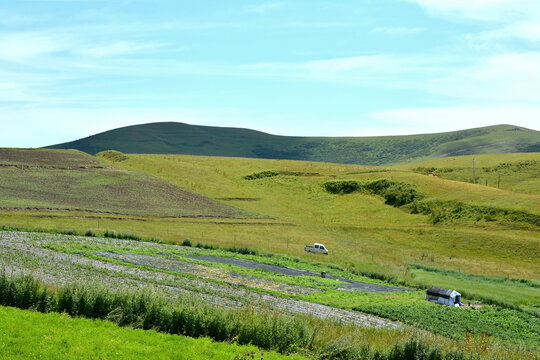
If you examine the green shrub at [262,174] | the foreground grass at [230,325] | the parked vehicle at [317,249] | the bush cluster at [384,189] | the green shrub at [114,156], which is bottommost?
the parked vehicle at [317,249]

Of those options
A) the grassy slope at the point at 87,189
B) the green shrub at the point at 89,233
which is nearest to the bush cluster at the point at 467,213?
the grassy slope at the point at 87,189

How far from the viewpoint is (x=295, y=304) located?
32.6m

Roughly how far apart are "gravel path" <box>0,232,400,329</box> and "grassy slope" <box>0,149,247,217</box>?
106 feet

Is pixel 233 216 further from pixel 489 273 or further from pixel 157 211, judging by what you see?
pixel 489 273

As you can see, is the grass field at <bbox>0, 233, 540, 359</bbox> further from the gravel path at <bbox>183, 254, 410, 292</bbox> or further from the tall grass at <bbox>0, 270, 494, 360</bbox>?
the gravel path at <bbox>183, 254, 410, 292</bbox>

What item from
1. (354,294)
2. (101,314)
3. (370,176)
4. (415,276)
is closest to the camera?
(101,314)

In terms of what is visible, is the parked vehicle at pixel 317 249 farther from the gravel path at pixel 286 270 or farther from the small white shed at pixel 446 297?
the small white shed at pixel 446 297

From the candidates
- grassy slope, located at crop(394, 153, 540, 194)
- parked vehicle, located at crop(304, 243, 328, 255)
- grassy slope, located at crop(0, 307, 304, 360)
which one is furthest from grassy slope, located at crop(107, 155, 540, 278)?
grassy slope, located at crop(0, 307, 304, 360)

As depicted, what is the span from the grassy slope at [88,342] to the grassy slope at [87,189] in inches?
2040

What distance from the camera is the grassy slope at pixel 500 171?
128 meters

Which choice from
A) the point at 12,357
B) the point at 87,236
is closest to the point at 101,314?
the point at 12,357

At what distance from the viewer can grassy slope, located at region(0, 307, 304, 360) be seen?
16.1 metres

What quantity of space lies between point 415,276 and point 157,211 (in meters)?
40.9

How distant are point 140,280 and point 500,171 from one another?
132 meters
